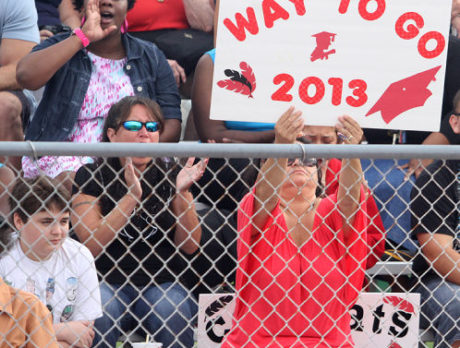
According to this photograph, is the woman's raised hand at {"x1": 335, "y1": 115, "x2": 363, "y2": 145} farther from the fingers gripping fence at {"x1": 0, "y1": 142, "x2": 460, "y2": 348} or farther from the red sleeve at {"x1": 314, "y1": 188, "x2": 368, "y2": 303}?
the red sleeve at {"x1": 314, "y1": 188, "x2": 368, "y2": 303}

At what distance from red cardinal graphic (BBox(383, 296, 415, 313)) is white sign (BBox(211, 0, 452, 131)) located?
86 centimetres

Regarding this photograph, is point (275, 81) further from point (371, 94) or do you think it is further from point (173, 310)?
point (173, 310)

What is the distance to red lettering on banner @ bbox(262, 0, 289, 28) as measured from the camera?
314 cm

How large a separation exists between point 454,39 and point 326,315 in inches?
105

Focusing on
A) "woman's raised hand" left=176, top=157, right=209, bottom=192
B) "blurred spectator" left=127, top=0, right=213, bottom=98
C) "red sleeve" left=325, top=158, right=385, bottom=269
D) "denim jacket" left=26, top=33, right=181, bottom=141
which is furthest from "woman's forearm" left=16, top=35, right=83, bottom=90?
"red sleeve" left=325, top=158, right=385, bottom=269

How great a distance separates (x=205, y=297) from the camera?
11.4 ft

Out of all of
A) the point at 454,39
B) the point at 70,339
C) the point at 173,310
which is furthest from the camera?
the point at 454,39

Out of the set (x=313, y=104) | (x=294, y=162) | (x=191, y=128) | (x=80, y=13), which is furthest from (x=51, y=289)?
(x=80, y=13)

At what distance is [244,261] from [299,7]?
1027 mm

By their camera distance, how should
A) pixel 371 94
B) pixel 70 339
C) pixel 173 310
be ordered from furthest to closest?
pixel 173 310
pixel 70 339
pixel 371 94

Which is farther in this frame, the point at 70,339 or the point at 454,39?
the point at 454,39

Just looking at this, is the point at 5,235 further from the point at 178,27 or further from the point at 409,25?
the point at 178,27

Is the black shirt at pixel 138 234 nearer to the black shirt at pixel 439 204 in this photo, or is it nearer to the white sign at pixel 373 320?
the white sign at pixel 373 320

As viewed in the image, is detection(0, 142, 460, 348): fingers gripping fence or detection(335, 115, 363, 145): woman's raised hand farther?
detection(0, 142, 460, 348): fingers gripping fence
